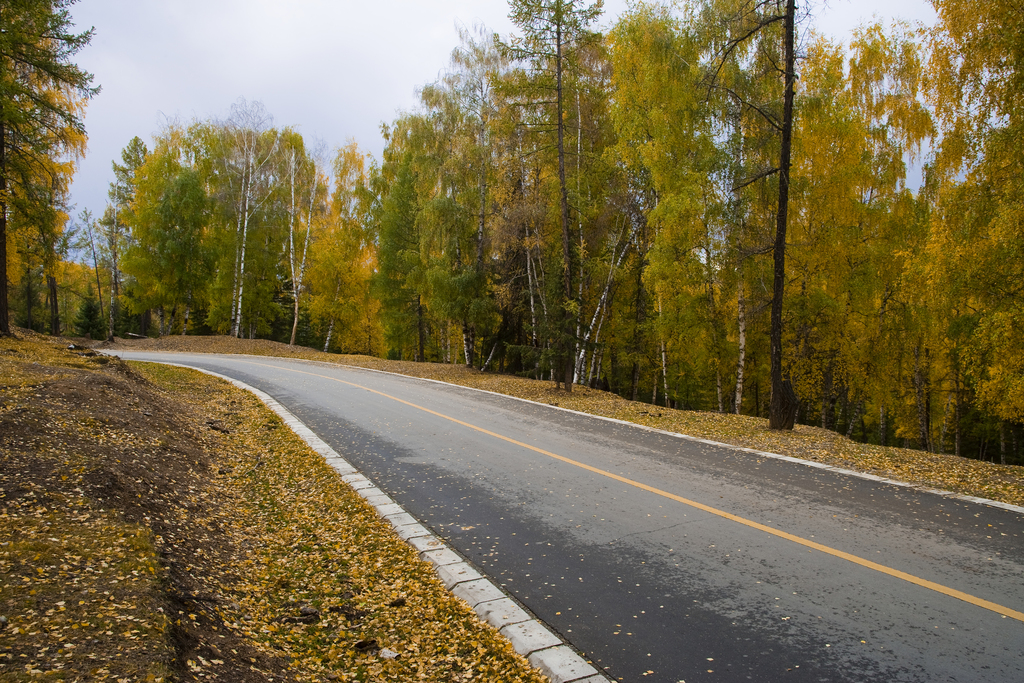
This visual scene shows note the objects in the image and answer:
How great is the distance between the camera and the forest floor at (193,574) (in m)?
3.13

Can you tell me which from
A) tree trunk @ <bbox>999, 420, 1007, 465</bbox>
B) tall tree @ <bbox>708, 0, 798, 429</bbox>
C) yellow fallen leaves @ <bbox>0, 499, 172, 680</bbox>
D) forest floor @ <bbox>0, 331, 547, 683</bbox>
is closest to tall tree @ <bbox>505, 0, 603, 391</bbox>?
tall tree @ <bbox>708, 0, 798, 429</bbox>

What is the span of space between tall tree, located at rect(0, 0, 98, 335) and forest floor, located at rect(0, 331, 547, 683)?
388 inches

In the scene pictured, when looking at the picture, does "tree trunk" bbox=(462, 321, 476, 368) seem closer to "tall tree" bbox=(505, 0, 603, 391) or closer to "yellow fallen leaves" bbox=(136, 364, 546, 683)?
"tall tree" bbox=(505, 0, 603, 391)

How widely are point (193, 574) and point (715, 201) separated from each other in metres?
16.2

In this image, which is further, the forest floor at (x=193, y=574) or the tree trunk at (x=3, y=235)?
the tree trunk at (x=3, y=235)

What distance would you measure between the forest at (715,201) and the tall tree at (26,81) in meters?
0.12

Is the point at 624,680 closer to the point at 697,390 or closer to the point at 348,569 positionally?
the point at 348,569

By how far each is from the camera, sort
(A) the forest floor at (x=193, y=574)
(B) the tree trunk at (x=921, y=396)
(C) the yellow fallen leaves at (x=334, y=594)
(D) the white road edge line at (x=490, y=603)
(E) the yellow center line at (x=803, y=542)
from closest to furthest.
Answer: (A) the forest floor at (x=193, y=574)
(D) the white road edge line at (x=490, y=603)
(C) the yellow fallen leaves at (x=334, y=594)
(E) the yellow center line at (x=803, y=542)
(B) the tree trunk at (x=921, y=396)

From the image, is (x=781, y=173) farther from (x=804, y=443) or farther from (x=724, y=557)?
(x=724, y=557)

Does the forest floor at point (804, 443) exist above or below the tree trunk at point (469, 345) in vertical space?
below

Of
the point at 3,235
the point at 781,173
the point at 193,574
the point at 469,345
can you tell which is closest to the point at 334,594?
the point at 193,574

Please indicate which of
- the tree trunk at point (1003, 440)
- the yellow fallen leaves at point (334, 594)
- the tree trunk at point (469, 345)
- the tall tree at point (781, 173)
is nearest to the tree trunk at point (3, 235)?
the yellow fallen leaves at point (334, 594)

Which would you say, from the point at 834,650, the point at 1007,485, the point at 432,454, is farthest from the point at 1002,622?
the point at 432,454

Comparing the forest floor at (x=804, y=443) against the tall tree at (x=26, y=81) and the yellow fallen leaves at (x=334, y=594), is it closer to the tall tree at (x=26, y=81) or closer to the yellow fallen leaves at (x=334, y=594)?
the yellow fallen leaves at (x=334, y=594)
